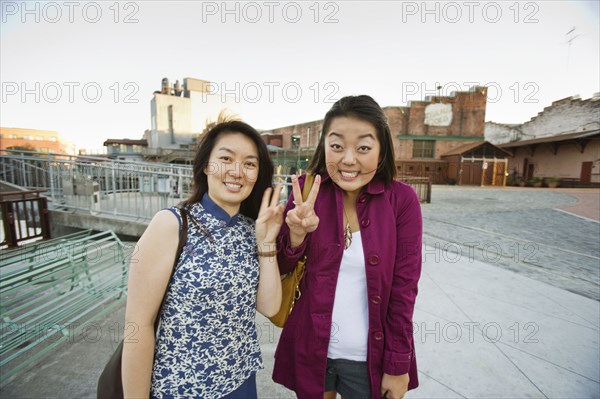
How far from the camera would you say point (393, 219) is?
139 cm

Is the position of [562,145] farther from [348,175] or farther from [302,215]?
[302,215]

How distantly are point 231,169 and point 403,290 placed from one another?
3.31 ft

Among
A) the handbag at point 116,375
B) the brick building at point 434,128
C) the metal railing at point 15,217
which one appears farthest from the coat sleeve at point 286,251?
the brick building at point 434,128

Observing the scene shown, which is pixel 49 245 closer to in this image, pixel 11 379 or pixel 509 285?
pixel 11 379

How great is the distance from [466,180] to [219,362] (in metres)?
28.9

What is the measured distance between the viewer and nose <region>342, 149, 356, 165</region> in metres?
1.33

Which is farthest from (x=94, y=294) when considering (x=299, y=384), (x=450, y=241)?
(x=450, y=241)

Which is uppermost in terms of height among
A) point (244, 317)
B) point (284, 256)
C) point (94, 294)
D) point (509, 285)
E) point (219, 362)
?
point (284, 256)

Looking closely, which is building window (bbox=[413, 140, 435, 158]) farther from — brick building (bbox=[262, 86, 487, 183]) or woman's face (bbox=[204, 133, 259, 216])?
woman's face (bbox=[204, 133, 259, 216])

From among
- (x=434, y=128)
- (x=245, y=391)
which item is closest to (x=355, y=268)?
(x=245, y=391)

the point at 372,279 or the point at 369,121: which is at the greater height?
the point at 369,121

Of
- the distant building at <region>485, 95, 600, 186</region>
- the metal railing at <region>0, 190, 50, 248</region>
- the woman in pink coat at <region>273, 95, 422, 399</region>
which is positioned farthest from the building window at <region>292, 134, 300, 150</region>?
the woman in pink coat at <region>273, 95, 422, 399</region>

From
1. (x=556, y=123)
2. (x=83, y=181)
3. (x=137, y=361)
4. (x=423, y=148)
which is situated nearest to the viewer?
(x=137, y=361)

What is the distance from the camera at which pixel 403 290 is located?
1356 millimetres
